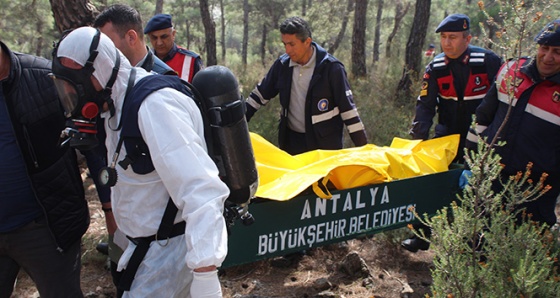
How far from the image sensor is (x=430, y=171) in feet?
12.6

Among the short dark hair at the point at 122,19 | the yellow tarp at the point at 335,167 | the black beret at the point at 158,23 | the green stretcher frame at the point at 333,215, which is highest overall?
the short dark hair at the point at 122,19

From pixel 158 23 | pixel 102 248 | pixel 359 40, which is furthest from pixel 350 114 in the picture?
pixel 359 40

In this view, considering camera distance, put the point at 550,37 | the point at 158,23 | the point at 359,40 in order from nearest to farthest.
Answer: the point at 550,37 → the point at 158,23 → the point at 359,40

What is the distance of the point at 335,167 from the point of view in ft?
10.7

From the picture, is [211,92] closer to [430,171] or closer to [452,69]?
[430,171]

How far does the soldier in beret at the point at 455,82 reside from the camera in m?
4.13

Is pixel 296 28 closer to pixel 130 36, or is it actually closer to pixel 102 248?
pixel 130 36

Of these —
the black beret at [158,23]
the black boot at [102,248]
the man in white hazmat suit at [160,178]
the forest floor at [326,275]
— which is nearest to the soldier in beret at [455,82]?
the forest floor at [326,275]

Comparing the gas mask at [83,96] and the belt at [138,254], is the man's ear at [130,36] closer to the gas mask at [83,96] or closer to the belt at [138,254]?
the gas mask at [83,96]

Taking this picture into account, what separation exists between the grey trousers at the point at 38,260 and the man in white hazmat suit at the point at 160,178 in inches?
34.2

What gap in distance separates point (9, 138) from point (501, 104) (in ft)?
10.6

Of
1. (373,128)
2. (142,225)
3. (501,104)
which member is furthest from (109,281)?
(373,128)

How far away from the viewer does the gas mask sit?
1.71m

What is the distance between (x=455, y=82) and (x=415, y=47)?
20.9ft
